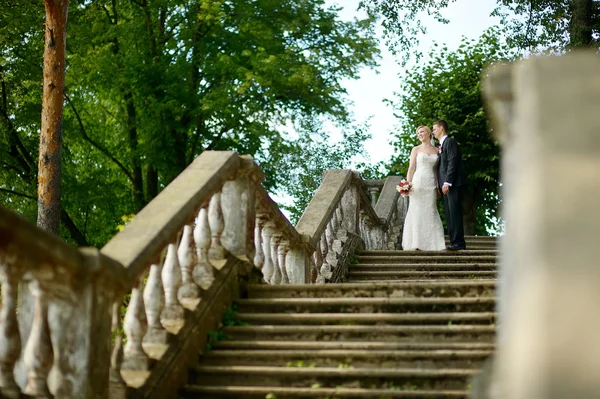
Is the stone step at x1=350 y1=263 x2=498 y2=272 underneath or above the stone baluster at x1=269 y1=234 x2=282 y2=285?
above

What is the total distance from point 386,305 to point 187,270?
4.60 ft

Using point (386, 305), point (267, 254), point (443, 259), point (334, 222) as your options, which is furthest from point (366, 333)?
point (443, 259)

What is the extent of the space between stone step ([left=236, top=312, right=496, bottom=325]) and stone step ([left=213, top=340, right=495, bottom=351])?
313 millimetres

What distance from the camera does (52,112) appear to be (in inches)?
609

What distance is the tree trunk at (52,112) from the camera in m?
15.3

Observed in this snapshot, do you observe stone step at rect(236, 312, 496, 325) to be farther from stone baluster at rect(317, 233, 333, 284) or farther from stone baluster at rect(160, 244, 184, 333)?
stone baluster at rect(317, 233, 333, 284)

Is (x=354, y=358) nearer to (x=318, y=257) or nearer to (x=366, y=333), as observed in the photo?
(x=366, y=333)

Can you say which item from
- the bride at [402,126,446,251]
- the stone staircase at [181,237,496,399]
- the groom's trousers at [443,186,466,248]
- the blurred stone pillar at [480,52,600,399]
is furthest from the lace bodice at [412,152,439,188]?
the blurred stone pillar at [480,52,600,399]

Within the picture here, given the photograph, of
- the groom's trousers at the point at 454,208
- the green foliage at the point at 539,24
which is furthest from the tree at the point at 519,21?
A: the groom's trousers at the point at 454,208

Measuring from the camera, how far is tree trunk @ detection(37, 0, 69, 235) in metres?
15.3

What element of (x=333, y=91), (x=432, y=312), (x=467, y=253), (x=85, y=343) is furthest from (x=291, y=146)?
(x=85, y=343)

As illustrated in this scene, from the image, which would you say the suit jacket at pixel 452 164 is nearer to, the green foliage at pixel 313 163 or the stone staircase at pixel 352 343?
the stone staircase at pixel 352 343

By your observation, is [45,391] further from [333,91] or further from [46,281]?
[333,91]

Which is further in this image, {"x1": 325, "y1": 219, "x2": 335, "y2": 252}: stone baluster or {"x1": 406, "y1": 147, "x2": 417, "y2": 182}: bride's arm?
{"x1": 406, "y1": 147, "x2": 417, "y2": 182}: bride's arm
